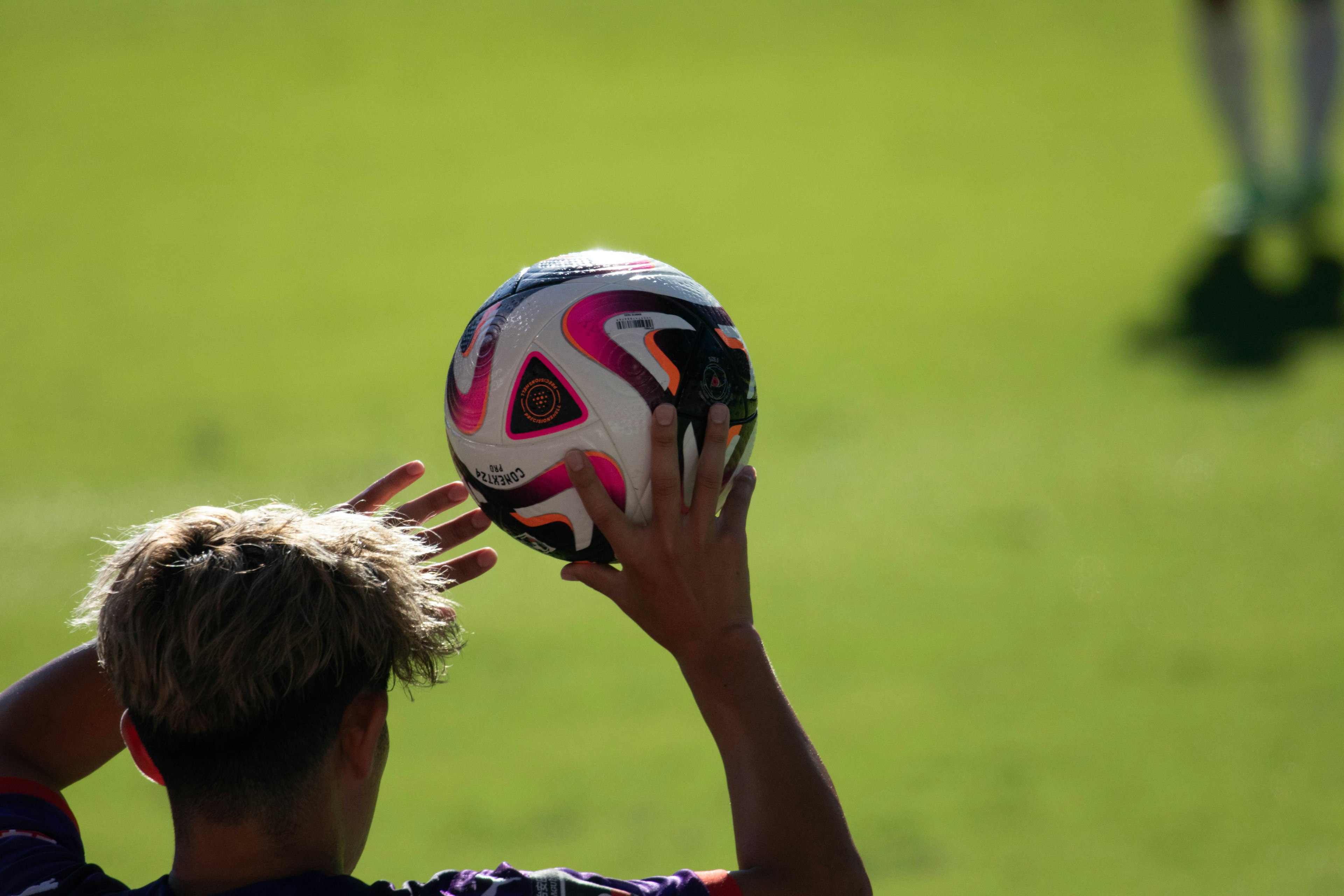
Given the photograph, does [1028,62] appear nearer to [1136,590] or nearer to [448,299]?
[448,299]

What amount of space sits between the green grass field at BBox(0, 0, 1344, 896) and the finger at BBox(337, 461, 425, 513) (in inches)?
92.2

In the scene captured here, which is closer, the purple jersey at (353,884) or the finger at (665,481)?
the purple jersey at (353,884)

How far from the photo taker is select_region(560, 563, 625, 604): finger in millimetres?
1583

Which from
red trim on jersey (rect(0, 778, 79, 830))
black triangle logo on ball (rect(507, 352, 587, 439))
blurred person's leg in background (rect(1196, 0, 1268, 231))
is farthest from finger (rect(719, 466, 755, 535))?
blurred person's leg in background (rect(1196, 0, 1268, 231))

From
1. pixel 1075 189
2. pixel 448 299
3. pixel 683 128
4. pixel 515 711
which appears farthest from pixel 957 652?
pixel 683 128

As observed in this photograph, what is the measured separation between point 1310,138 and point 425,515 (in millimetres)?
8728

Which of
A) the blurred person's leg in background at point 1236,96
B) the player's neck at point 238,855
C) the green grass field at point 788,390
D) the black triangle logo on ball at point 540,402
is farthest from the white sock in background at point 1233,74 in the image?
the player's neck at point 238,855

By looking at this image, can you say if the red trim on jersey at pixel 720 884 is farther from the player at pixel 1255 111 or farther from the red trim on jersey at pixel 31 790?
the player at pixel 1255 111

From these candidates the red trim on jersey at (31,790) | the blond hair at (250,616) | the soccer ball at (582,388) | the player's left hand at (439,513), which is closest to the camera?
the blond hair at (250,616)

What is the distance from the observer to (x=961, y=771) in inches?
172

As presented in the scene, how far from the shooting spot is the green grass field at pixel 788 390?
429cm

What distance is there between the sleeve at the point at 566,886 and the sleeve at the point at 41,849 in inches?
15.5

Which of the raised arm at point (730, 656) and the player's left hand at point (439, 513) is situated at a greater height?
the player's left hand at point (439, 513)

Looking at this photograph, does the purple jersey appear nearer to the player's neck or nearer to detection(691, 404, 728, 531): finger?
the player's neck
